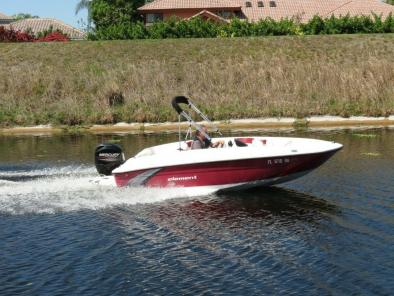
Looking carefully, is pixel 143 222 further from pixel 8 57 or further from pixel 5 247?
pixel 8 57

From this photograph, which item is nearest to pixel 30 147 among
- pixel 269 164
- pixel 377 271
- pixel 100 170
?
pixel 100 170

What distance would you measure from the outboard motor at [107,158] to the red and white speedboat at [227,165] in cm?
48

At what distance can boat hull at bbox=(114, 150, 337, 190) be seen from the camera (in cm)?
1842

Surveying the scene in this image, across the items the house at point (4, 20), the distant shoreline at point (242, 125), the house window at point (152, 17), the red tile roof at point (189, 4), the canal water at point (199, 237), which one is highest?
the house at point (4, 20)

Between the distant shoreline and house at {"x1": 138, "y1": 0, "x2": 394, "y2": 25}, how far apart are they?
43.6 m

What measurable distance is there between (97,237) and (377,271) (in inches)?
248

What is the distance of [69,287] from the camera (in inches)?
472

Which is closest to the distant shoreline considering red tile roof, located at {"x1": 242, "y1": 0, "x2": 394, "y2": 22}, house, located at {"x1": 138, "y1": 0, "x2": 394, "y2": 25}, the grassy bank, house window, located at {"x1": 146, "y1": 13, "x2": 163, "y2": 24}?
the grassy bank

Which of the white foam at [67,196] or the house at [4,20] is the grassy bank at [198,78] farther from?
the house at [4,20]

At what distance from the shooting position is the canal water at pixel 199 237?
475 inches

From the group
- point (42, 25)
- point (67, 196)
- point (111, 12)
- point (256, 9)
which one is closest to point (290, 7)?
point (256, 9)

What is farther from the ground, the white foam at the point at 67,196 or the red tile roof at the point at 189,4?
the red tile roof at the point at 189,4

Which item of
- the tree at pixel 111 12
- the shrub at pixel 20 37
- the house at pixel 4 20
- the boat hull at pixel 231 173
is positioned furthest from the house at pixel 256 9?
the boat hull at pixel 231 173

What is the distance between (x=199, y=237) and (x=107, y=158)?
5805 millimetres
